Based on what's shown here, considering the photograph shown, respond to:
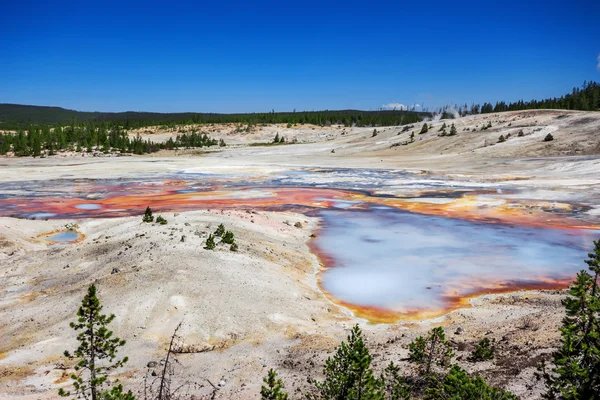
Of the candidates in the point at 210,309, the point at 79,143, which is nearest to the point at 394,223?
the point at 210,309

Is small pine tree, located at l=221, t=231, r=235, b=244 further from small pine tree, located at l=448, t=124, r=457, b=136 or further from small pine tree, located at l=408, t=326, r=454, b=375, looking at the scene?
small pine tree, located at l=448, t=124, r=457, b=136

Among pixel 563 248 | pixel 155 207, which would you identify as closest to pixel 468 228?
pixel 563 248

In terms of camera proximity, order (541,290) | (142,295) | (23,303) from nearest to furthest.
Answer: (142,295) → (23,303) → (541,290)

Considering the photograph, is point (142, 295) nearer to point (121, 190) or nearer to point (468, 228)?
point (468, 228)

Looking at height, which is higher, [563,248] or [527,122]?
[527,122]

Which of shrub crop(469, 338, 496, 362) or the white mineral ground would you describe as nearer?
shrub crop(469, 338, 496, 362)

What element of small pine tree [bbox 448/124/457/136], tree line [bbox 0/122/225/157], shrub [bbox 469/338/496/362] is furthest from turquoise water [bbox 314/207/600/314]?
tree line [bbox 0/122/225/157]

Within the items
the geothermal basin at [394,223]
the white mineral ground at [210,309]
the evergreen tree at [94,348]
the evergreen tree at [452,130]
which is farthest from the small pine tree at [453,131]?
the evergreen tree at [94,348]

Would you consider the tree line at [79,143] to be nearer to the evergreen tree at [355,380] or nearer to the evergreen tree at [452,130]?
the evergreen tree at [452,130]

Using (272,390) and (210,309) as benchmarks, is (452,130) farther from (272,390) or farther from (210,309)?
(272,390)

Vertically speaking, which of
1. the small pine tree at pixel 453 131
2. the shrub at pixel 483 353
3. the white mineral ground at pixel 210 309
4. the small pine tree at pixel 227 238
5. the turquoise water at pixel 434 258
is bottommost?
the turquoise water at pixel 434 258

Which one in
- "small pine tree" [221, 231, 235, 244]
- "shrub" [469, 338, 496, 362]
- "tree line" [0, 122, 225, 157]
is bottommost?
"shrub" [469, 338, 496, 362]
